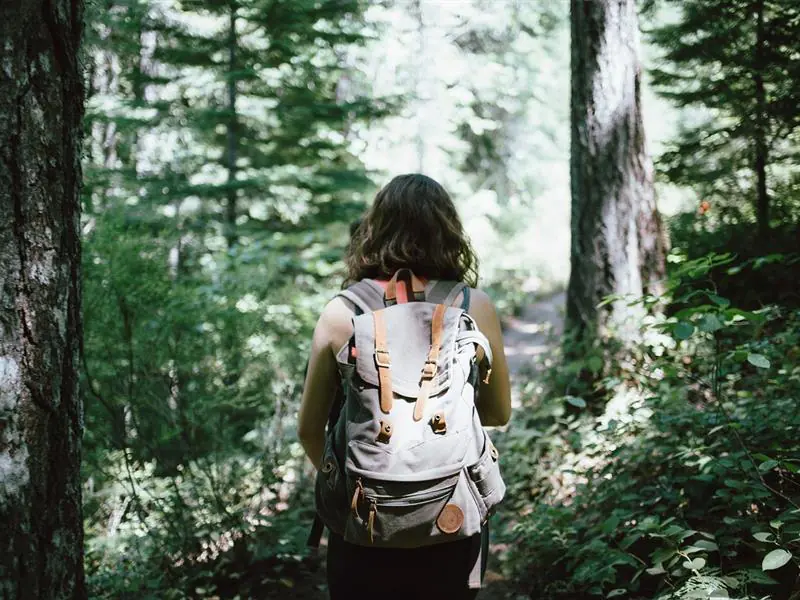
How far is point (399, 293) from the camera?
6.79ft

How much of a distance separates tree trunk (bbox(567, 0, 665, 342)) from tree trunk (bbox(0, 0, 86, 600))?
12.9ft

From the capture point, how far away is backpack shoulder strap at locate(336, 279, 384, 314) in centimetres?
204

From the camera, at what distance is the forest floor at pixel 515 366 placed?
3.84 metres

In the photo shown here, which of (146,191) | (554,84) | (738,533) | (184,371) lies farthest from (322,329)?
(554,84)

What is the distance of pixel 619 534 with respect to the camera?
135 inches

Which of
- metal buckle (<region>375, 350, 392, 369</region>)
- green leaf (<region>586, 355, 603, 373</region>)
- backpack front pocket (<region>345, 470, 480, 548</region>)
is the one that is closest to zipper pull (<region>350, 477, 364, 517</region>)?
backpack front pocket (<region>345, 470, 480, 548</region>)

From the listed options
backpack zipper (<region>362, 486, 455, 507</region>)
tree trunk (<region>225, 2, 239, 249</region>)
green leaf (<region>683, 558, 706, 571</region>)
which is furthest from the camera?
tree trunk (<region>225, 2, 239, 249</region>)

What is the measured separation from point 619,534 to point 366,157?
926 centimetres

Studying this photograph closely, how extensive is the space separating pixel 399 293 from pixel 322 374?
1.18ft

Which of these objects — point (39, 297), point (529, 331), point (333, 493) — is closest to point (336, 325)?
point (333, 493)

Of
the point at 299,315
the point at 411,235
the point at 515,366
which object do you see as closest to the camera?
the point at 411,235

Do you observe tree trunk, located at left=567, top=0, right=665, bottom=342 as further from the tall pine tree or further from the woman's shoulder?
the woman's shoulder

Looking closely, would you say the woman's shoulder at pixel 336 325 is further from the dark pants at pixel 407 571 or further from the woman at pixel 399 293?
the dark pants at pixel 407 571

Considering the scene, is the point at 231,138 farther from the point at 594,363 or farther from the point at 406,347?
the point at 406,347
